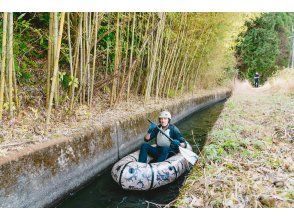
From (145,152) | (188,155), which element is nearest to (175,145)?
(188,155)

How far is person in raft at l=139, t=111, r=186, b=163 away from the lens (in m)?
5.53

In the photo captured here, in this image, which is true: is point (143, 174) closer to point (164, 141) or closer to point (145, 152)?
point (145, 152)

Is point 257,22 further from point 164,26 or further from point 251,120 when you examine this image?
point 251,120

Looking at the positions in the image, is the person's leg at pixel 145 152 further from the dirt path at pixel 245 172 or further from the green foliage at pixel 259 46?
the green foliage at pixel 259 46

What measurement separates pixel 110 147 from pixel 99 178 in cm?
76

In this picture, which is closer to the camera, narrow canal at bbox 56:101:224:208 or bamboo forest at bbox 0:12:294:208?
bamboo forest at bbox 0:12:294:208

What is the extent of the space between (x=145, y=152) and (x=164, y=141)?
0.44 m

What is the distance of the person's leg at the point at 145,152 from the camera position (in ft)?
17.8

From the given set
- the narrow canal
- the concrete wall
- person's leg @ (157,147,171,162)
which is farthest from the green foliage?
the narrow canal

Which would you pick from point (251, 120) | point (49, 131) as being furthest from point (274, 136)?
point (49, 131)

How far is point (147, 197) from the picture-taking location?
15.8ft

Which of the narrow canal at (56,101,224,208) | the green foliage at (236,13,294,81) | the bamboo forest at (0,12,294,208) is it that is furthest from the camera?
the green foliage at (236,13,294,81)

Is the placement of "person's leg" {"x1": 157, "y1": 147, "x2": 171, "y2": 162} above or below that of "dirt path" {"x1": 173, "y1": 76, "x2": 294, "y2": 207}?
below

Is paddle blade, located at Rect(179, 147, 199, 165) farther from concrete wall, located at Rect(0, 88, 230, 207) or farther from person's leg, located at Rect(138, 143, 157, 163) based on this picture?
concrete wall, located at Rect(0, 88, 230, 207)
